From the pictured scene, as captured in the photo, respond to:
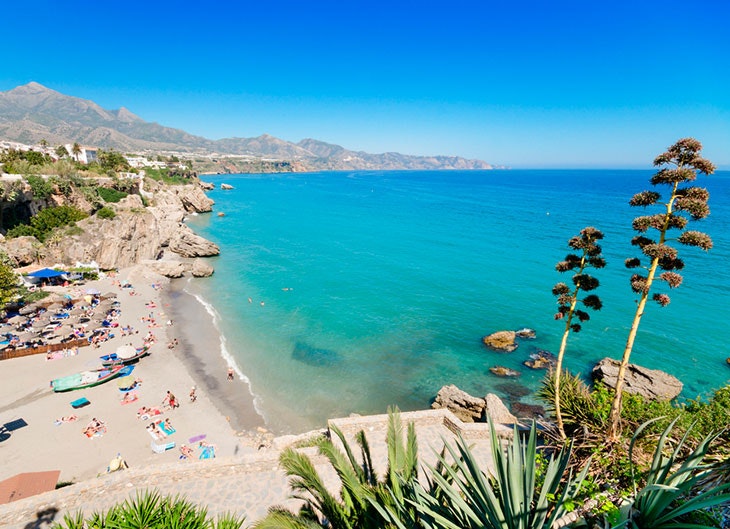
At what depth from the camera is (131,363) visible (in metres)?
22.1

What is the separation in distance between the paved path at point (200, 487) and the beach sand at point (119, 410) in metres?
5.27

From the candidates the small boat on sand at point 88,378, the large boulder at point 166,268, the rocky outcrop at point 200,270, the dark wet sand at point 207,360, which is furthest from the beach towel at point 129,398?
the rocky outcrop at point 200,270

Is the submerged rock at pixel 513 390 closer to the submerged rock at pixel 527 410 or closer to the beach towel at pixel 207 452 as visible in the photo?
the submerged rock at pixel 527 410

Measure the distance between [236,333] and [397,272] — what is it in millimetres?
22445

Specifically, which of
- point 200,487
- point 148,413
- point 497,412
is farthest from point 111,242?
point 497,412

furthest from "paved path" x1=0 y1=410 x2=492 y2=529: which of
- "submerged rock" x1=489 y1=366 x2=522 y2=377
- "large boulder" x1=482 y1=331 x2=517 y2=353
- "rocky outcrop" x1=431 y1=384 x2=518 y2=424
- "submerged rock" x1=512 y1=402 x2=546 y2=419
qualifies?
"large boulder" x1=482 y1=331 x2=517 y2=353

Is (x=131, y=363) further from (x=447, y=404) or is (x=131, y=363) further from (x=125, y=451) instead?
(x=447, y=404)

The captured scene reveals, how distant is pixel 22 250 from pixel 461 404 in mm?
40679

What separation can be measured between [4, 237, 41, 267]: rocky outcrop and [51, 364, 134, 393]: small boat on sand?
19782 mm

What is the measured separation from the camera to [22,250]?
1267 inches

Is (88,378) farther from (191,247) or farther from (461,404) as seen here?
(191,247)

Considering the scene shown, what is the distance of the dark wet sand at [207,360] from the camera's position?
19172 millimetres

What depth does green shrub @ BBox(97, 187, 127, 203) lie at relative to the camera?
4891 centimetres

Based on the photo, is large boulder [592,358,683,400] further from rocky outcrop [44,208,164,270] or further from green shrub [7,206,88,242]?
green shrub [7,206,88,242]
